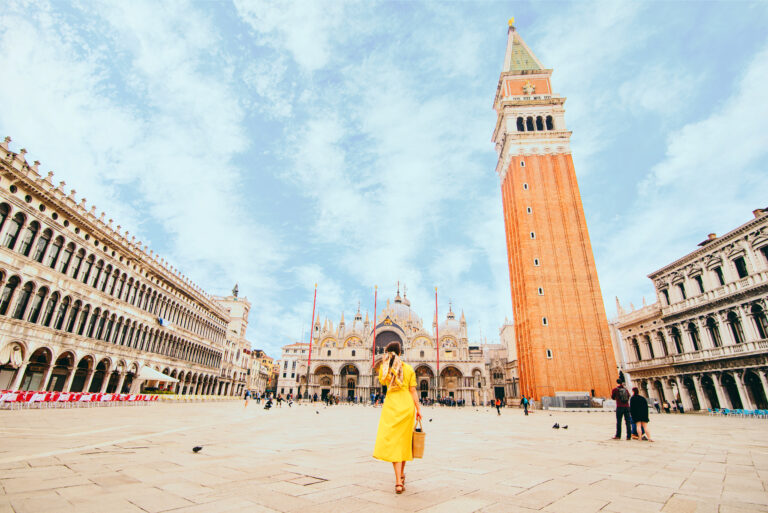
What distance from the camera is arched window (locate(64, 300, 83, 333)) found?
23.2 m

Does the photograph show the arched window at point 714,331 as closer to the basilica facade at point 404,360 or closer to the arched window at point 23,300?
the basilica facade at point 404,360

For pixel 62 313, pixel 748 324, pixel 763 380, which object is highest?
pixel 748 324

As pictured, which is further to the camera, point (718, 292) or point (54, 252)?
point (718, 292)

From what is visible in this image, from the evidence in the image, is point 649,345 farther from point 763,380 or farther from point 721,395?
point 763,380

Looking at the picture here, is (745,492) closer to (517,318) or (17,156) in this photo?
(17,156)

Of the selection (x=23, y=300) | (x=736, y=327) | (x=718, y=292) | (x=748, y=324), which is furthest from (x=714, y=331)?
(x=23, y=300)

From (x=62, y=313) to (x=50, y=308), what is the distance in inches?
40.1

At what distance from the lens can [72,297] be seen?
23.2 metres

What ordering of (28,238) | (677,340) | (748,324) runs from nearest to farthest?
(28,238), (748,324), (677,340)

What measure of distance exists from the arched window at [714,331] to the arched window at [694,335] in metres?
1.11

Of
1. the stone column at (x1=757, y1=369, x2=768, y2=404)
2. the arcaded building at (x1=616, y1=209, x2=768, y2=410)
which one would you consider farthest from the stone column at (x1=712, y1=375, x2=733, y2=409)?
the stone column at (x1=757, y1=369, x2=768, y2=404)

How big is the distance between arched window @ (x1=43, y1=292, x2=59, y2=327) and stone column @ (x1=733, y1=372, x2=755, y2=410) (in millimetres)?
41176

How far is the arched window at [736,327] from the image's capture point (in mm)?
23934

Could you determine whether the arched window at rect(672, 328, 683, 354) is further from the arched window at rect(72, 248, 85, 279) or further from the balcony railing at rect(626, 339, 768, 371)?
the arched window at rect(72, 248, 85, 279)
